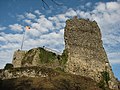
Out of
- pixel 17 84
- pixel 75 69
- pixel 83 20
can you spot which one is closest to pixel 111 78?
pixel 75 69

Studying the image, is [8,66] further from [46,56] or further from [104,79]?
[104,79]

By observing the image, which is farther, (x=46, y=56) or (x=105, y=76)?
(x=105, y=76)

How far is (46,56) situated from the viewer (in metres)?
38.9

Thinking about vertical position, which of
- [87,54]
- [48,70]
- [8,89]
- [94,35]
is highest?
[94,35]

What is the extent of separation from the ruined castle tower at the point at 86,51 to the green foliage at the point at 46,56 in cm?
251

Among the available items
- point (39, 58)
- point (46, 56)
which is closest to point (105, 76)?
point (46, 56)

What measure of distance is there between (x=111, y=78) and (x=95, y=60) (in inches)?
171

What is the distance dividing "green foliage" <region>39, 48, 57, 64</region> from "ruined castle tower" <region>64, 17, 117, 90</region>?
2.51 metres

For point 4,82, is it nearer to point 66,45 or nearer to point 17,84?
point 17,84

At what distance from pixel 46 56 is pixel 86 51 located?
6553 mm

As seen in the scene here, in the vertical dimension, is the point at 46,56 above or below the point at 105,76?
above

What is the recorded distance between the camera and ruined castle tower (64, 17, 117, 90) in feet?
127

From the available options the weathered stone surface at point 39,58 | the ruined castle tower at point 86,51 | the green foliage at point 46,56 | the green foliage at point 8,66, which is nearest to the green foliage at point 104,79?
the ruined castle tower at point 86,51

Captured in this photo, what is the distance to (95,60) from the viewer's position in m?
40.4
